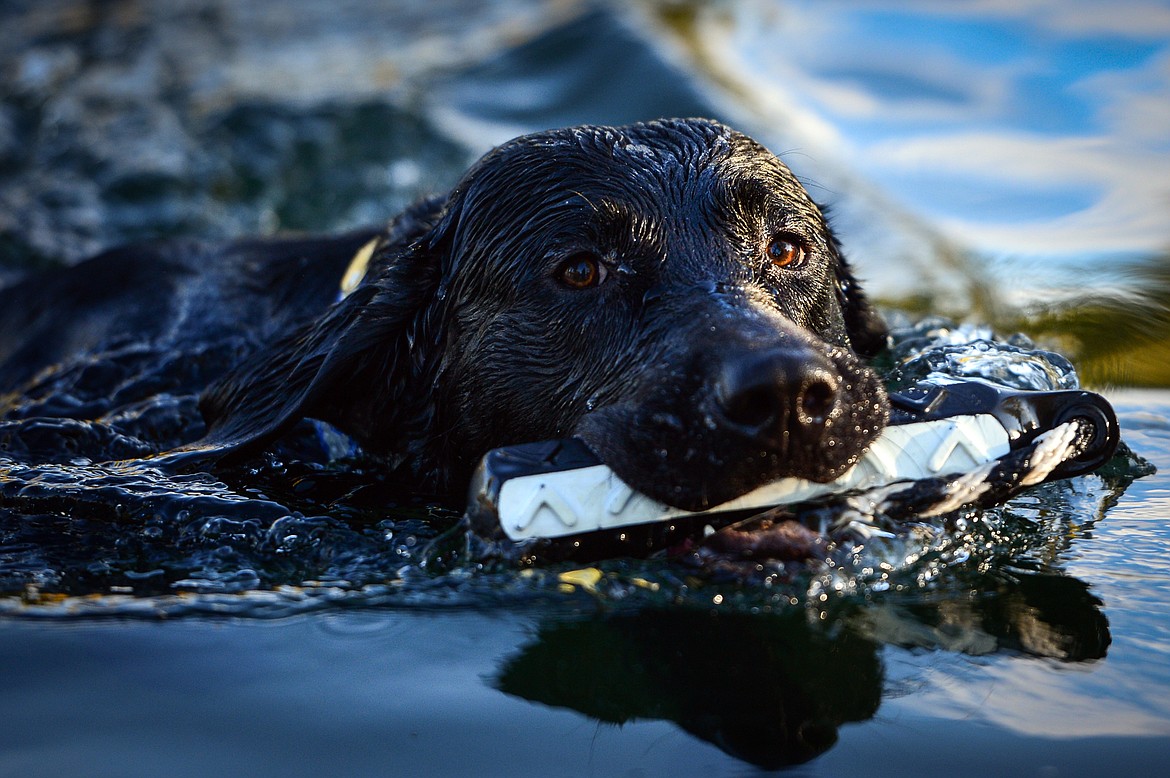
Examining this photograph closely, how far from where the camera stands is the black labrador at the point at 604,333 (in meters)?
2.92

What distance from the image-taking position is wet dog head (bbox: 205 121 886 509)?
2.92 m

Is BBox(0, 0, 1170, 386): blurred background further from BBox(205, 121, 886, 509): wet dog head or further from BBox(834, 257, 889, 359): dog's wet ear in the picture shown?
BBox(205, 121, 886, 509): wet dog head

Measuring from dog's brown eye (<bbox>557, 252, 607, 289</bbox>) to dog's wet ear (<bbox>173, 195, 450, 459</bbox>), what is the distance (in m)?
0.57

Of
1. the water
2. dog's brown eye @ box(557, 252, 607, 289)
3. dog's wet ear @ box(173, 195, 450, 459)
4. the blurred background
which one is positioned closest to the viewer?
the water

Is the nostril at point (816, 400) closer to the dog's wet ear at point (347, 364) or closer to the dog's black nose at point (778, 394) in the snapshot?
the dog's black nose at point (778, 394)

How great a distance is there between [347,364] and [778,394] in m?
1.63

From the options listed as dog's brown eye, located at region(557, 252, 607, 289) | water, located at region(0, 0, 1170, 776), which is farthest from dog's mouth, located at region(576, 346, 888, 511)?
dog's brown eye, located at region(557, 252, 607, 289)

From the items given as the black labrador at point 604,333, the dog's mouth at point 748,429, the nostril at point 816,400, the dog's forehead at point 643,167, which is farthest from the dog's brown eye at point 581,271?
the nostril at point 816,400

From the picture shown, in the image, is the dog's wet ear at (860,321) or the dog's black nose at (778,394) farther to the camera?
the dog's wet ear at (860,321)

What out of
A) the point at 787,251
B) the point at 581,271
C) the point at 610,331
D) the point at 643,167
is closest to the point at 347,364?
the point at 581,271

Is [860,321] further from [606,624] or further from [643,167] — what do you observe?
[606,624]

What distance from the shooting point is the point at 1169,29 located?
882cm

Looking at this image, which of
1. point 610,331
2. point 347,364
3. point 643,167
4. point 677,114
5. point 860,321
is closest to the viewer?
point 610,331

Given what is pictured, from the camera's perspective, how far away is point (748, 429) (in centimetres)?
284
